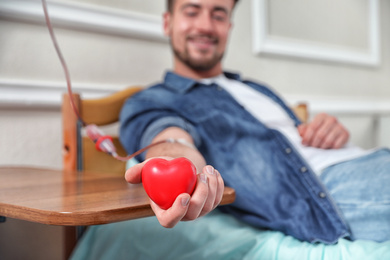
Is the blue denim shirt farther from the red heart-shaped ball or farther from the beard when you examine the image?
the red heart-shaped ball

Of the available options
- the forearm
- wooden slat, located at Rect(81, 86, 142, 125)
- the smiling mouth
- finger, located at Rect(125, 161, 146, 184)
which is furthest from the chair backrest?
finger, located at Rect(125, 161, 146, 184)

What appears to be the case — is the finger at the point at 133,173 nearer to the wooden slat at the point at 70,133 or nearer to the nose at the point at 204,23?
the wooden slat at the point at 70,133

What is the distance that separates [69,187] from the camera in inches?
27.9

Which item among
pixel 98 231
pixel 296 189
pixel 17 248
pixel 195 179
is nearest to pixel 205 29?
pixel 296 189

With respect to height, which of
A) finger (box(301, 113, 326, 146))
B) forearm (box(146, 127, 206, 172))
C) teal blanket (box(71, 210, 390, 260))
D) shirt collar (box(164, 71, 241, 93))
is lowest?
teal blanket (box(71, 210, 390, 260))

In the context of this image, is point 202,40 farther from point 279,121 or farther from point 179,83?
point 279,121

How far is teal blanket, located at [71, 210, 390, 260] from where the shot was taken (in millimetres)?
798

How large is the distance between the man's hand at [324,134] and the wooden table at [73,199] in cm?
53

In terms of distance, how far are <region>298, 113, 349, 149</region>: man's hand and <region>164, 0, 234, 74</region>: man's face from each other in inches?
14.0

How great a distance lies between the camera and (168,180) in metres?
0.46

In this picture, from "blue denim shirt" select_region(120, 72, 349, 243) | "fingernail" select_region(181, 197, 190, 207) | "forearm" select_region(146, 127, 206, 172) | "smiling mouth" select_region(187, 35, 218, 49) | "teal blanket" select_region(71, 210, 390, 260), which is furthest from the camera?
"smiling mouth" select_region(187, 35, 218, 49)

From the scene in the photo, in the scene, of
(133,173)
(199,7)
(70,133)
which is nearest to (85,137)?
(70,133)

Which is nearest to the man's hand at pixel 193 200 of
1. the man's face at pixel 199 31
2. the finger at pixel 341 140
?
the finger at pixel 341 140

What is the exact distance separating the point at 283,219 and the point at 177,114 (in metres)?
0.35
